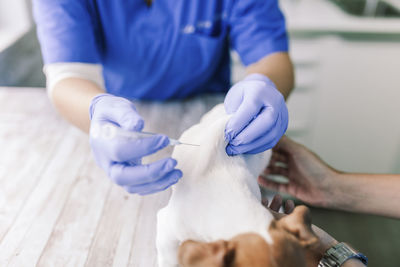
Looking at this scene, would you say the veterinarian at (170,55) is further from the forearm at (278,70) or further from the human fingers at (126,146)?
the human fingers at (126,146)

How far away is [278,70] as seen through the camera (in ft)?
4.08

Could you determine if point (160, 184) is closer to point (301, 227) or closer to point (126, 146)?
point (126, 146)

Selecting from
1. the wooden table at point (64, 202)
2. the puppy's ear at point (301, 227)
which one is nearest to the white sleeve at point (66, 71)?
the wooden table at point (64, 202)

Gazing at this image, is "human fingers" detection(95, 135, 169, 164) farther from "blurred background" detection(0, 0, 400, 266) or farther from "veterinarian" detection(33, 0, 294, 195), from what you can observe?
"blurred background" detection(0, 0, 400, 266)

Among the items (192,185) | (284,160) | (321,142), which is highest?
(192,185)

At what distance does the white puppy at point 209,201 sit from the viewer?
2.13 ft

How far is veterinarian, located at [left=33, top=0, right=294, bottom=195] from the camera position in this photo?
2.93ft

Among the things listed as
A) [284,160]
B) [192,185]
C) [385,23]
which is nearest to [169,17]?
[284,160]

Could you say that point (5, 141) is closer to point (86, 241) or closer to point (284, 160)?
point (86, 241)

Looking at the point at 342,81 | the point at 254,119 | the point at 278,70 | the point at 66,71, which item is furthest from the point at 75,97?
the point at 342,81

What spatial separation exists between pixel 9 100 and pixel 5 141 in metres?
0.30

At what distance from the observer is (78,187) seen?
1.03m

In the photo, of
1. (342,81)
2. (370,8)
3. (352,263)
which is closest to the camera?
(352,263)

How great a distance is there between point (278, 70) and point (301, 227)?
75 cm
